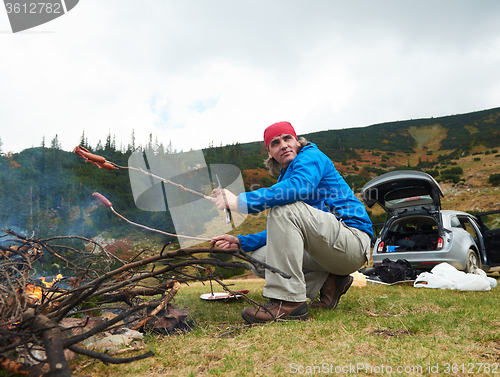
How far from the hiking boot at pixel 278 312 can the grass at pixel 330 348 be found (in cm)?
10

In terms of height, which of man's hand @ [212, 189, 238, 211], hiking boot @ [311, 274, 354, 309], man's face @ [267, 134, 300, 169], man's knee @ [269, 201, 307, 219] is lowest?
hiking boot @ [311, 274, 354, 309]

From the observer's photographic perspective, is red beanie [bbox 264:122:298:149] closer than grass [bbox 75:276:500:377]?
No

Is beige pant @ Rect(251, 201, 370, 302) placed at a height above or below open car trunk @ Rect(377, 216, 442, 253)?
above

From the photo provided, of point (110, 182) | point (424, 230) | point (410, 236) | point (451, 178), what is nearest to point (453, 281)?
point (410, 236)

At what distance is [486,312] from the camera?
7.48ft

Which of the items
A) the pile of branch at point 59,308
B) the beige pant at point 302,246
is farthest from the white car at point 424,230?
the pile of branch at point 59,308

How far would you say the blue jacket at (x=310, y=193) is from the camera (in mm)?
1925

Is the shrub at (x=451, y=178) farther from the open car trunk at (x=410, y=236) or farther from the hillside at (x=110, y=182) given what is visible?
the open car trunk at (x=410, y=236)

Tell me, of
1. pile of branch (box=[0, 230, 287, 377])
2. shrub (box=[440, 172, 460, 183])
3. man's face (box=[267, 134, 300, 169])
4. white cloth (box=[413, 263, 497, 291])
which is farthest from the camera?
shrub (box=[440, 172, 460, 183])

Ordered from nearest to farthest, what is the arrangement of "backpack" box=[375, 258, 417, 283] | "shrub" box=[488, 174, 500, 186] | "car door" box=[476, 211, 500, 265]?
"backpack" box=[375, 258, 417, 283]
"car door" box=[476, 211, 500, 265]
"shrub" box=[488, 174, 500, 186]

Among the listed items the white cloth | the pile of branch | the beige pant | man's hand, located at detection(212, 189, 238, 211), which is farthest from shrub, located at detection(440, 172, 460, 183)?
the pile of branch

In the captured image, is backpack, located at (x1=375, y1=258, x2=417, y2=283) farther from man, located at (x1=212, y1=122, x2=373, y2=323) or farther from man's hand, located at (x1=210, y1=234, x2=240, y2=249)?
man's hand, located at (x1=210, y1=234, x2=240, y2=249)

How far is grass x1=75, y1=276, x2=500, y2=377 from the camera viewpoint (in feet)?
3.87

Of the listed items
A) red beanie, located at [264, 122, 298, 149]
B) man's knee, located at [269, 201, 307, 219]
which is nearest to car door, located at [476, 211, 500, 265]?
red beanie, located at [264, 122, 298, 149]
